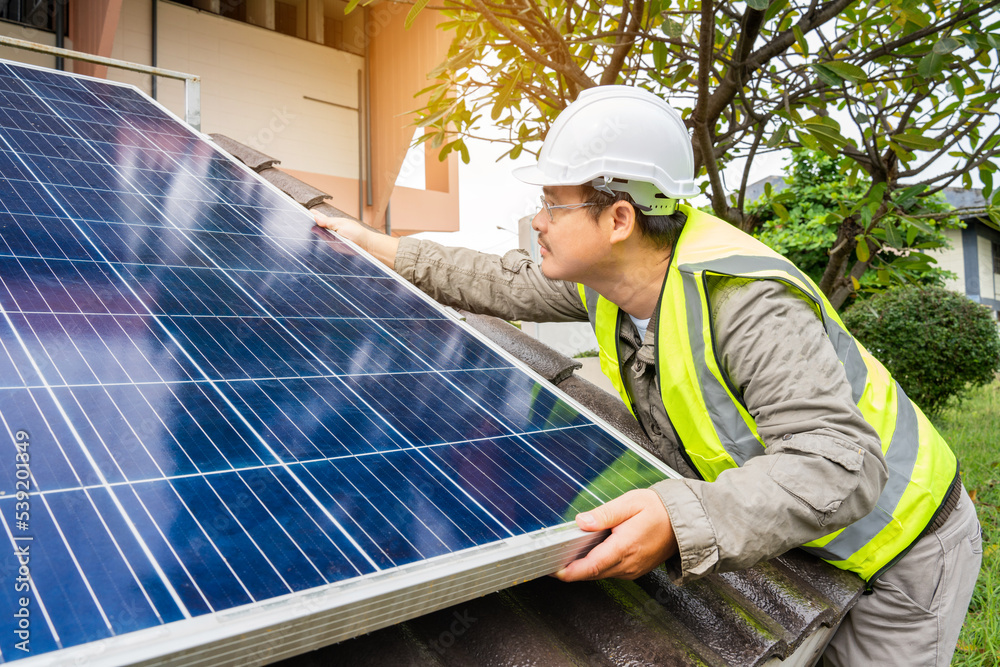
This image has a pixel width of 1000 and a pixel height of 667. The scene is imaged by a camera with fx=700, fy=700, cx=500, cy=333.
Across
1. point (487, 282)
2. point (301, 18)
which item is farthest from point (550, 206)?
point (301, 18)

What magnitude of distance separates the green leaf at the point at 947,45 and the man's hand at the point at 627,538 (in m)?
3.48

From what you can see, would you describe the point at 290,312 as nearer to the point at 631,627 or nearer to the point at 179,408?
the point at 179,408

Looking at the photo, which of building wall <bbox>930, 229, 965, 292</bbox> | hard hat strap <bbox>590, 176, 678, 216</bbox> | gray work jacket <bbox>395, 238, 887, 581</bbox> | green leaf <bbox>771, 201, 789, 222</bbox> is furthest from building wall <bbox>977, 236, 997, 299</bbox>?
gray work jacket <bbox>395, 238, 887, 581</bbox>

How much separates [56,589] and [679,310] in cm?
214

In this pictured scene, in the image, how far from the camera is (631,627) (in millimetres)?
2135

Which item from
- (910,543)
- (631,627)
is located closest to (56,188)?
(631,627)

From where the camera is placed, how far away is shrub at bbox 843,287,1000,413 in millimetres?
12016

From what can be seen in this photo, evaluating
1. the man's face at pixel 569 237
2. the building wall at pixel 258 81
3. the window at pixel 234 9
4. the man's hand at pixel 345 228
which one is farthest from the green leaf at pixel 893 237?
the window at pixel 234 9

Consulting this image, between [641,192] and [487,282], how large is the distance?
44.3 inches

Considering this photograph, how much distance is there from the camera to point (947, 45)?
3.95 meters

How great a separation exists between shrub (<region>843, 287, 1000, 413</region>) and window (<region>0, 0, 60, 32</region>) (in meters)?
14.8

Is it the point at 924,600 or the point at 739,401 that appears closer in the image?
the point at 739,401

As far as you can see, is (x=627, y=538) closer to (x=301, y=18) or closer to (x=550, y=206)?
(x=550, y=206)

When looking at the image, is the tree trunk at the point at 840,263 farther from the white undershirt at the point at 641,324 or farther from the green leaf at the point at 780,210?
the white undershirt at the point at 641,324
